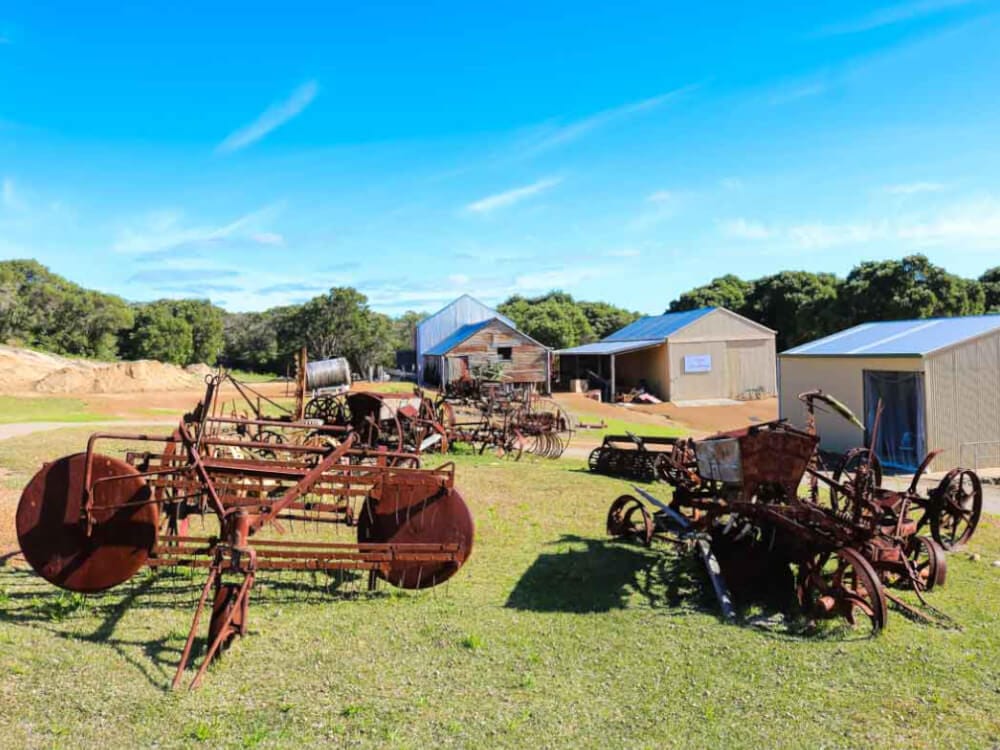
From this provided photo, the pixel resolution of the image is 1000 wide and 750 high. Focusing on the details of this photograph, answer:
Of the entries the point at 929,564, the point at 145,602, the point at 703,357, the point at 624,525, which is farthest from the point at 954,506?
the point at 703,357

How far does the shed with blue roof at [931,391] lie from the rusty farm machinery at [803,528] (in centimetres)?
1078

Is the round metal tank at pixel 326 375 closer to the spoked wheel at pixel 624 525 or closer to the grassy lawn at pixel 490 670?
the spoked wheel at pixel 624 525

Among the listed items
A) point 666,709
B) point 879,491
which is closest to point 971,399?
point 879,491

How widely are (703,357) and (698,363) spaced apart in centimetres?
50

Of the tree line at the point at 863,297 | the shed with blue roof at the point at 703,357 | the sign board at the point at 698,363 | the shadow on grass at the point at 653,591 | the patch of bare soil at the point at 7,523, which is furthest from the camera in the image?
the tree line at the point at 863,297

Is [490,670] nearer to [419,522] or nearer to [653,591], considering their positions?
[419,522]

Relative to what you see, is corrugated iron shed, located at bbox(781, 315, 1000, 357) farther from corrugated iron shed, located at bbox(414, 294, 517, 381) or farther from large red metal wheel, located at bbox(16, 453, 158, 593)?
corrugated iron shed, located at bbox(414, 294, 517, 381)

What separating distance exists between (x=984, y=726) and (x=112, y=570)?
732cm

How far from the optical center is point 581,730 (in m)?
4.89

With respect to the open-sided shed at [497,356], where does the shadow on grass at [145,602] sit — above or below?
below

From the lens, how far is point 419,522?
7.26m

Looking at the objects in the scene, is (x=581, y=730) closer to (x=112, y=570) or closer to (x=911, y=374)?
(x=112, y=570)

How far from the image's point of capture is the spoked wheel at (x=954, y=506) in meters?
9.73

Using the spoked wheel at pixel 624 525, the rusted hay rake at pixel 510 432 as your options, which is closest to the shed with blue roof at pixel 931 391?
the rusted hay rake at pixel 510 432
